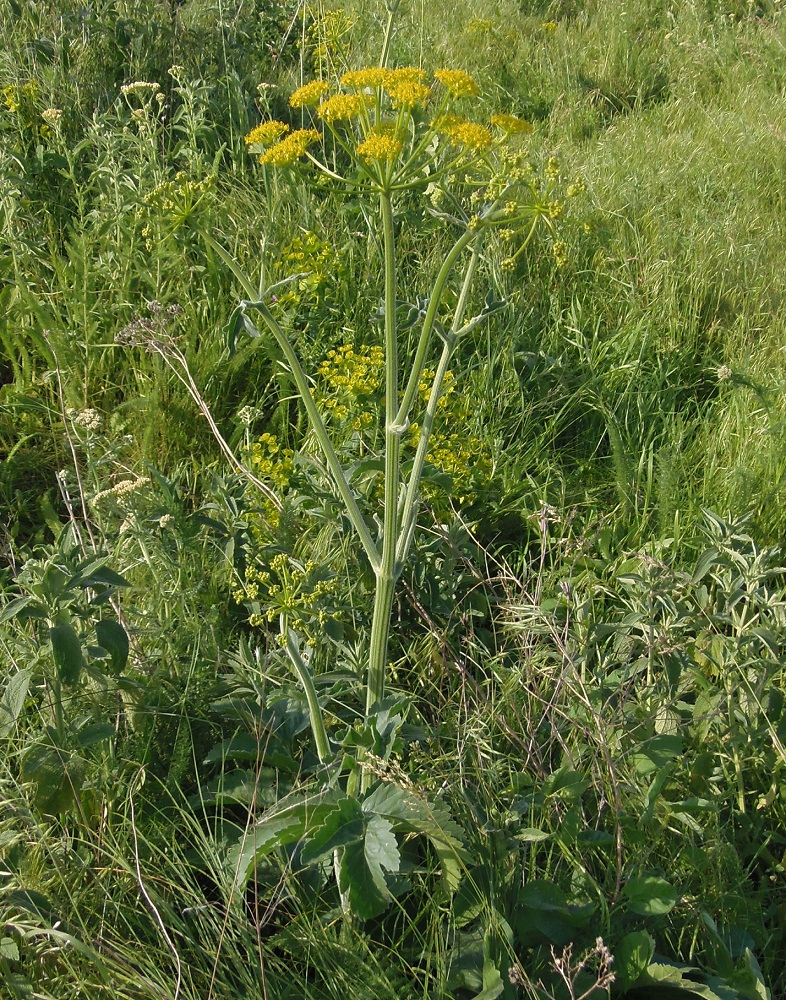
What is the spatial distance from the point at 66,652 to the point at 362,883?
2.09 ft

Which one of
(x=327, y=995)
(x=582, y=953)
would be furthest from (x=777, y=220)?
(x=327, y=995)

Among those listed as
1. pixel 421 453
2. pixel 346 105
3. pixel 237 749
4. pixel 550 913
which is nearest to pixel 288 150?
pixel 346 105

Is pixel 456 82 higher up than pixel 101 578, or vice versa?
pixel 456 82

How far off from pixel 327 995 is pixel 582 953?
413 mm

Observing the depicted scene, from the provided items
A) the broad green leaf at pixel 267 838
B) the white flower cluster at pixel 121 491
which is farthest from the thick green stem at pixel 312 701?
the white flower cluster at pixel 121 491

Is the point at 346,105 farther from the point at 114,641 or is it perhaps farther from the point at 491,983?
the point at 491,983

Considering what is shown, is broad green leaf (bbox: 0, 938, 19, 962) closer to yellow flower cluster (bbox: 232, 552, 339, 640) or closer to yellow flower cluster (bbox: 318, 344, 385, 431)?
yellow flower cluster (bbox: 232, 552, 339, 640)

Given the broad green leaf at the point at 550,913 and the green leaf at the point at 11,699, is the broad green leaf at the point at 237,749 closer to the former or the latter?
the green leaf at the point at 11,699

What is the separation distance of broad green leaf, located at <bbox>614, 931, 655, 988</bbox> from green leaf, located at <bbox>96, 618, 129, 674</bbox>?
0.97 m

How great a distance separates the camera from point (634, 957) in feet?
4.82

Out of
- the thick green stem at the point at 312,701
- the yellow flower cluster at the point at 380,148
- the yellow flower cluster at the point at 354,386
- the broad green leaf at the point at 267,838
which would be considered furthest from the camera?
the yellow flower cluster at the point at 354,386

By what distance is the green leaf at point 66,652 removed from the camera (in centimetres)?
160

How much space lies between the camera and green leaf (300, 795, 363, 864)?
1.41 metres

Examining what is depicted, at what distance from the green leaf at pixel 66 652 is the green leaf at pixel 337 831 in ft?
1.68
